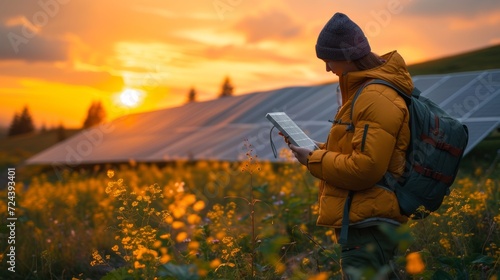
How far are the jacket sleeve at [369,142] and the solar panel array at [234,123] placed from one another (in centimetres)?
423

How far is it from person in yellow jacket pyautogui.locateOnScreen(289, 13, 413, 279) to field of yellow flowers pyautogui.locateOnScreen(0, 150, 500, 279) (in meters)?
0.21

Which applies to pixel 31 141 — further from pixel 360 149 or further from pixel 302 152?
pixel 360 149

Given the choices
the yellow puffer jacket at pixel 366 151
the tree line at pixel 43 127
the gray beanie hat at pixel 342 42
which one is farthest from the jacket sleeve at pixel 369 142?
the tree line at pixel 43 127

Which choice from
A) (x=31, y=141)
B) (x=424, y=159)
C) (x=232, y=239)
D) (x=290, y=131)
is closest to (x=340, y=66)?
(x=290, y=131)

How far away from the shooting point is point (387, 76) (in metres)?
2.96

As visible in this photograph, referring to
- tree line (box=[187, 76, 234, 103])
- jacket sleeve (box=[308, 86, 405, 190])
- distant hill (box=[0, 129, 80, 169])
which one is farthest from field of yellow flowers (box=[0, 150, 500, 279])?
tree line (box=[187, 76, 234, 103])

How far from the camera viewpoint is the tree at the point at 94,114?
57.4 m

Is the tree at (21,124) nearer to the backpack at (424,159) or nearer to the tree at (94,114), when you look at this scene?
the tree at (94,114)

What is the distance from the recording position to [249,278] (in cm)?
368

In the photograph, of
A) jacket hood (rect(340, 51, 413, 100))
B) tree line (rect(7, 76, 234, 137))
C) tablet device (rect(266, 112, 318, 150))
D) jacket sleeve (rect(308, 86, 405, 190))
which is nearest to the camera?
jacket sleeve (rect(308, 86, 405, 190))

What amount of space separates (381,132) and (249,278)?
1.36 meters

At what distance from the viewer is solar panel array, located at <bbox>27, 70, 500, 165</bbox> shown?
28.9ft

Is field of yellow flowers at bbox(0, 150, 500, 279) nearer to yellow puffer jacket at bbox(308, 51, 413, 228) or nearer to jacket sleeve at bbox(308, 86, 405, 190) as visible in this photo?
yellow puffer jacket at bbox(308, 51, 413, 228)

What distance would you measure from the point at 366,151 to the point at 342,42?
0.56 metres
